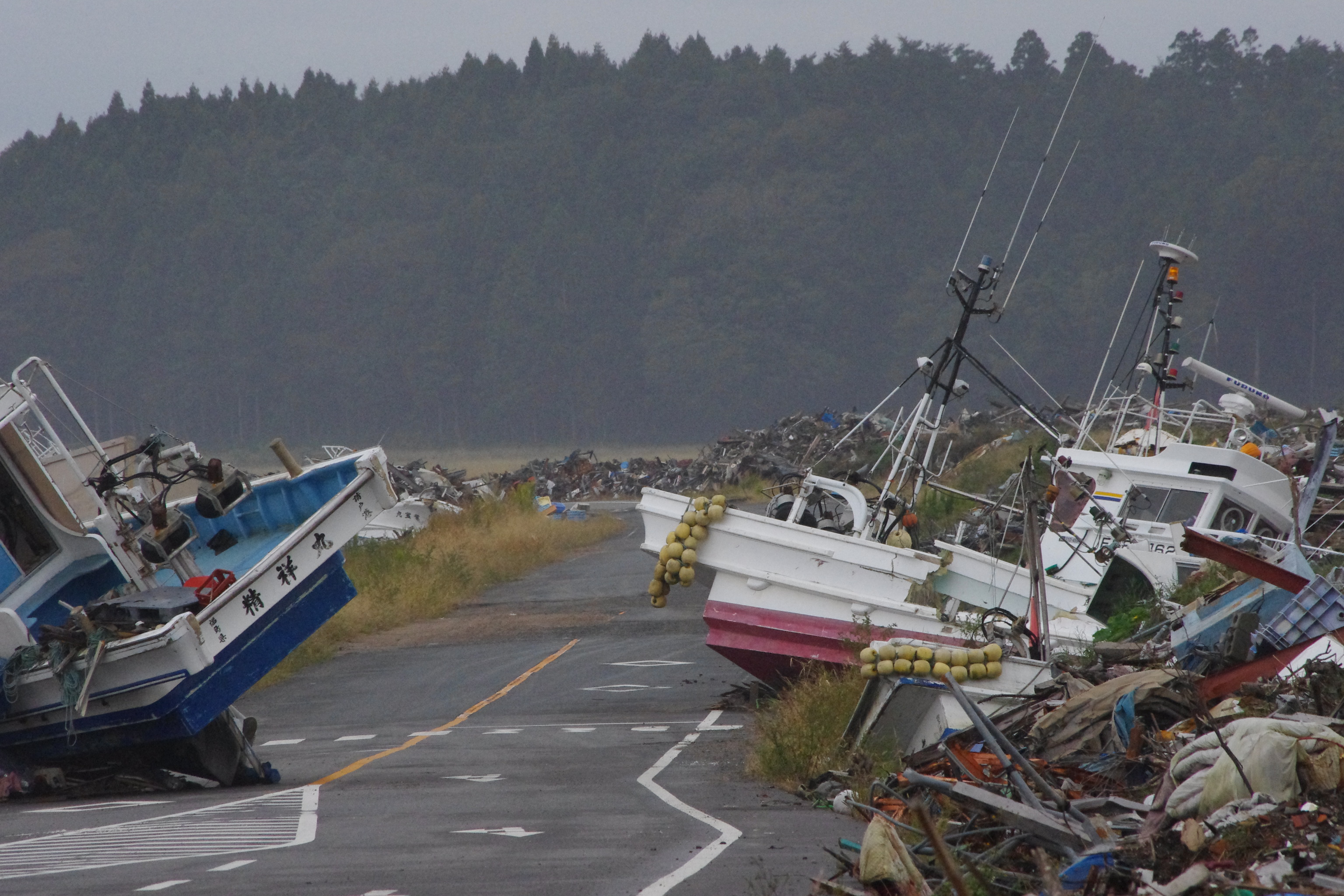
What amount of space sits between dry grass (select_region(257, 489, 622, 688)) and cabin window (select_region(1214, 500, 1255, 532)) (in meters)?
11.6

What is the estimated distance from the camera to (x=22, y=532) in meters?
17.2

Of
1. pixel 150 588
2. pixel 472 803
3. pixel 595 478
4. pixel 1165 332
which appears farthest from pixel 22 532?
pixel 595 478

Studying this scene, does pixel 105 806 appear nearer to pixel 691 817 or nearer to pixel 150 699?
pixel 150 699

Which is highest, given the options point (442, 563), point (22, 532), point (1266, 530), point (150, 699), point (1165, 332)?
point (1165, 332)

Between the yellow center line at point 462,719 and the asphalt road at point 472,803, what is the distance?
0.15 ft

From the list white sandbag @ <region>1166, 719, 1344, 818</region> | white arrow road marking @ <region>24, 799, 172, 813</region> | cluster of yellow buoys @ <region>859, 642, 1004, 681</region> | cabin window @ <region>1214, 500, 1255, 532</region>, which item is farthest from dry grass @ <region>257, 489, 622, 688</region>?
white sandbag @ <region>1166, 719, 1344, 818</region>

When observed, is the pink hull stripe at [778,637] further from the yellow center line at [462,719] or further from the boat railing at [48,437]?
the boat railing at [48,437]

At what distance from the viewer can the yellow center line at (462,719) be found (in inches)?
594

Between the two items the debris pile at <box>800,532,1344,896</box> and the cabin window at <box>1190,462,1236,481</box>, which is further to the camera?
→ the cabin window at <box>1190,462,1236,481</box>

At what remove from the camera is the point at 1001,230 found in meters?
111

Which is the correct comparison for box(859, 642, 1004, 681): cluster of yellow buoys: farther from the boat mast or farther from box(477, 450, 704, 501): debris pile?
box(477, 450, 704, 501): debris pile

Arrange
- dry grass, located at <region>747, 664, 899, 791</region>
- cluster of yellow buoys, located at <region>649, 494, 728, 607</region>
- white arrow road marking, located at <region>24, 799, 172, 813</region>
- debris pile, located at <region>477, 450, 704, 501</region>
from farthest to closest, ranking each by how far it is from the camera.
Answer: debris pile, located at <region>477, 450, 704, 501</region>, cluster of yellow buoys, located at <region>649, 494, 728, 607</region>, dry grass, located at <region>747, 664, 899, 791</region>, white arrow road marking, located at <region>24, 799, 172, 813</region>

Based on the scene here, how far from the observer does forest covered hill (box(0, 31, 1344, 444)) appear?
105m

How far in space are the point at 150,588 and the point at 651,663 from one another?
26.4ft
